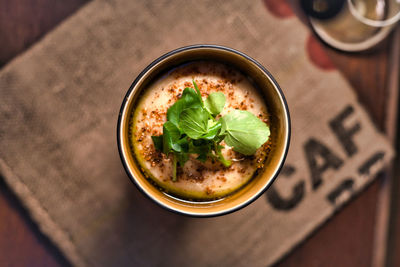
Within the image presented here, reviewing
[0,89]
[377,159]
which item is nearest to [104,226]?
[0,89]

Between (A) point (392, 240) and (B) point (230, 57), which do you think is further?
(A) point (392, 240)

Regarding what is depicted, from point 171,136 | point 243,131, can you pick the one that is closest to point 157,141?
point 171,136

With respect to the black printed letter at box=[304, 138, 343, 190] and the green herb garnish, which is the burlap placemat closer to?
the black printed letter at box=[304, 138, 343, 190]

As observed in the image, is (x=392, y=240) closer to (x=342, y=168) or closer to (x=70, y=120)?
(x=342, y=168)

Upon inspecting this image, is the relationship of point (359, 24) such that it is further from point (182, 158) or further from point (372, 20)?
point (182, 158)

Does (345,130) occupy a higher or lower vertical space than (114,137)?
lower

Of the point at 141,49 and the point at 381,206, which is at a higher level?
the point at 141,49
